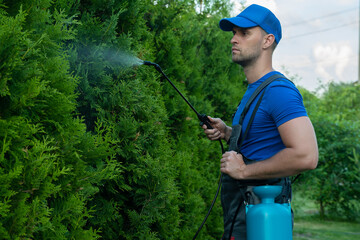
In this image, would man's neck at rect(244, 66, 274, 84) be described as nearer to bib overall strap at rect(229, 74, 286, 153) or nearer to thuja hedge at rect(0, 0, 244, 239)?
bib overall strap at rect(229, 74, 286, 153)

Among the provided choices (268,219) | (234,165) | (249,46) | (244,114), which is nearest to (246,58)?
(249,46)

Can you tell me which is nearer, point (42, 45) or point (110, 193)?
point (42, 45)

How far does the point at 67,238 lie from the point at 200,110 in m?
3.31

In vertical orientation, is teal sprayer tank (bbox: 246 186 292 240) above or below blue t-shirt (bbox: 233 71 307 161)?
below

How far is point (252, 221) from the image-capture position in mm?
2355

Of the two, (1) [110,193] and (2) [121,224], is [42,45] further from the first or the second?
(2) [121,224]

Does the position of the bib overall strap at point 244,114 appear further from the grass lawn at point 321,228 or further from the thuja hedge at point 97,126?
the grass lawn at point 321,228

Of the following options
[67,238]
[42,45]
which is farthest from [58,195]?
[42,45]

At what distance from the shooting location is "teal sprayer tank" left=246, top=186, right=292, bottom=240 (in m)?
2.27

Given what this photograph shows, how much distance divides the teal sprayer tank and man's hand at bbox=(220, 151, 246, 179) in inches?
8.6

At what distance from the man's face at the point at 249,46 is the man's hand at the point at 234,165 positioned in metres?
0.69

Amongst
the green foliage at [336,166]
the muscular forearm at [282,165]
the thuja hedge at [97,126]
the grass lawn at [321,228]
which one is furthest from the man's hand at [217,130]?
the green foliage at [336,166]

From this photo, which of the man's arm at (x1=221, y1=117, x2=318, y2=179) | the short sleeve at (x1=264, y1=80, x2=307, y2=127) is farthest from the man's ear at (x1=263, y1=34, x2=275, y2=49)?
the man's arm at (x1=221, y1=117, x2=318, y2=179)

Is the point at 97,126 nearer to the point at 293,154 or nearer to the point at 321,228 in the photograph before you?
the point at 293,154
